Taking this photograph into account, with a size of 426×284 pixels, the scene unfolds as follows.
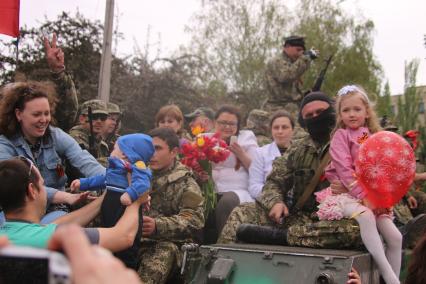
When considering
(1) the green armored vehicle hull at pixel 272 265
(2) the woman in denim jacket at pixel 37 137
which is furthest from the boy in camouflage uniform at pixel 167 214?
(2) the woman in denim jacket at pixel 37 137

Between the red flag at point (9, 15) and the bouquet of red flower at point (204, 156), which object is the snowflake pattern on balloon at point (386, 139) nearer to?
the bouquet of red flower at point (204, 156)

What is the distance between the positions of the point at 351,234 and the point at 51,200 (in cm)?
225

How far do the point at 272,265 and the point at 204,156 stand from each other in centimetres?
266

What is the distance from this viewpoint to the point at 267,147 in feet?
25.4

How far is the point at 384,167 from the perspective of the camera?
4.74 meters

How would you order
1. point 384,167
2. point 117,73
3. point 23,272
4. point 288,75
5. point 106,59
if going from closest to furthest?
point 23,272
point 384,167
point 106,59
point 288,75
point 117,73

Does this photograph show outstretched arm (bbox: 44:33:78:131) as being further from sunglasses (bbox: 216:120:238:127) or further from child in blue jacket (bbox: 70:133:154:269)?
sunglasses (bbox: 216:120:238:127)

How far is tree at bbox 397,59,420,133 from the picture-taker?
609 inches

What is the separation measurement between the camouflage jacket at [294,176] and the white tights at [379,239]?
2.63 ft

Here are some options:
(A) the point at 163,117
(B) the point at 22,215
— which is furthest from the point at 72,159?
(A) the point at 163,117

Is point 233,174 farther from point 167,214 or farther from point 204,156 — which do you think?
point 167,214

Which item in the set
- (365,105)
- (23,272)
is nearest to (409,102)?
(365,105)

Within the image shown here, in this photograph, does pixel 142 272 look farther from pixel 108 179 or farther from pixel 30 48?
pixel 30 48

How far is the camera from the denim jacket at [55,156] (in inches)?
203
